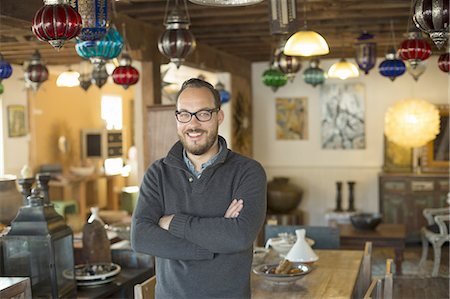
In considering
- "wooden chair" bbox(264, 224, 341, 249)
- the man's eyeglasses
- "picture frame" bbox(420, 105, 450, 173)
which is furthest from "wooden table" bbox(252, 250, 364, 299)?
"picture frame" bbox(420, 105, 450, 173)

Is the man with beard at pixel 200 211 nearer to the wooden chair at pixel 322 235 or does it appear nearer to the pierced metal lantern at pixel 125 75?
the wooden chair at pixel 322 235

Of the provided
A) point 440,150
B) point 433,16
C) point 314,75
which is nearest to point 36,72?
point 314,75

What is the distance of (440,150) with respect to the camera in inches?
386

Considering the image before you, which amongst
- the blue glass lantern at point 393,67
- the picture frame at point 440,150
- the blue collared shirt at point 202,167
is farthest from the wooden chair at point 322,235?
the picture frame at point 440,150

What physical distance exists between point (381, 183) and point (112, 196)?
569 cm

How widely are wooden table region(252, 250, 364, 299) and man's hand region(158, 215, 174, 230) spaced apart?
3.20 feet

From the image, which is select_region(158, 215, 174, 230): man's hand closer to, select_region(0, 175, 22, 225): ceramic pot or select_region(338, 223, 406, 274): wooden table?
select_region(0, 175, 22, 225): ceramic pot

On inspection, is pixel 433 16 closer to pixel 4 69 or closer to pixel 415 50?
pixel 415 50

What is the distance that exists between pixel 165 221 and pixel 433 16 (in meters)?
1.58

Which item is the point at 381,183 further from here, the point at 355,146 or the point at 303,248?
the point at 303,248

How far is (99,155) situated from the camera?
12820 millimetres

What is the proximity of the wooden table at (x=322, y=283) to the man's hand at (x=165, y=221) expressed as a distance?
3.20 feet

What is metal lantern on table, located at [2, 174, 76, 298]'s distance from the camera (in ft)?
12.0

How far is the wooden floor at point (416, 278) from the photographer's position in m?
6.88
